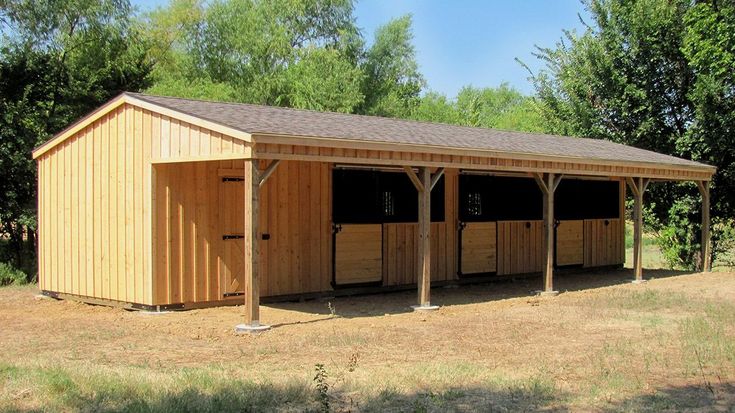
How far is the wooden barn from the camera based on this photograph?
1030cm

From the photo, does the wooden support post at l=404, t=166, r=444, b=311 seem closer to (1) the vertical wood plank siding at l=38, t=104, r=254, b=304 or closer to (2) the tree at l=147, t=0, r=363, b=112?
(1) the vertical wood plank siding at l=38, t=104, r=254, b=304

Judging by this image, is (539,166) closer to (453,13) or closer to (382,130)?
(382,130)

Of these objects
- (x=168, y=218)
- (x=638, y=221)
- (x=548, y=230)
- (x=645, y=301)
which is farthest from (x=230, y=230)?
(x=638, y=221)

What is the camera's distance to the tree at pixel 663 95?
2039 cm

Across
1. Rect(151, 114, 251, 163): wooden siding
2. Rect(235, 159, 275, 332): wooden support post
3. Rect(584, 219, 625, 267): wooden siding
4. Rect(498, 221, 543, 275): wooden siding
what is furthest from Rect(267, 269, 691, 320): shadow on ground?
Rect(151, 114, 251, 163): wooden siding

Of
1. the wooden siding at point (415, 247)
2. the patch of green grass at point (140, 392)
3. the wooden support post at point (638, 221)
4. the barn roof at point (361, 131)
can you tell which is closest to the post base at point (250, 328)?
the barn roof at point (361, 131)

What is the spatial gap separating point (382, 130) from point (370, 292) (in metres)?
2.74

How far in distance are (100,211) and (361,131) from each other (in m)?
3.99

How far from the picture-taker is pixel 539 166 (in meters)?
13.2

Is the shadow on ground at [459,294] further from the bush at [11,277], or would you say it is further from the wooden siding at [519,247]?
the bush at [11,277]

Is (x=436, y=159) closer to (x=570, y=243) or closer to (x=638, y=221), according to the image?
(x=638, y=221)

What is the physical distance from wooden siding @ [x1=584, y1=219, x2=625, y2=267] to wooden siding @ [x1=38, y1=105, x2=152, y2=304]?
10.0 m

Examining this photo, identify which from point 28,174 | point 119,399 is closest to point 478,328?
point 119,399

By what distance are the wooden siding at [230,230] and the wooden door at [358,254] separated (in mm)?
206
